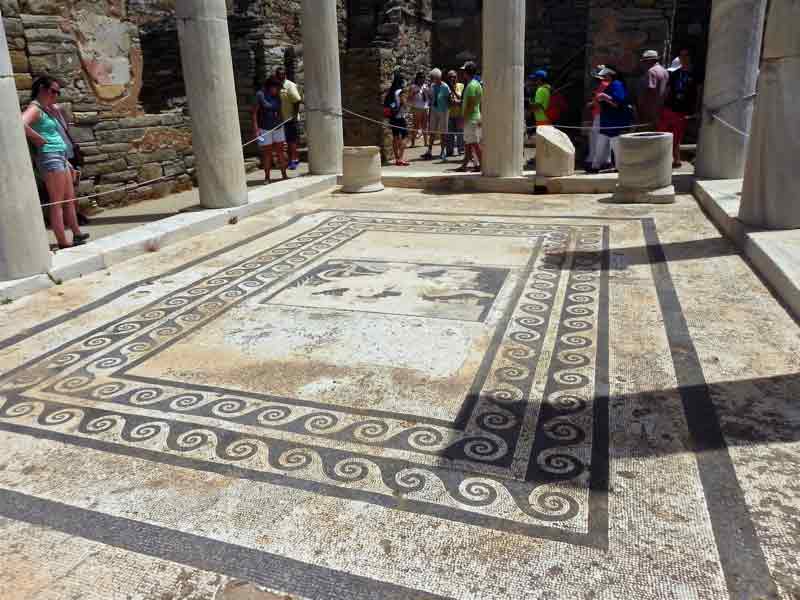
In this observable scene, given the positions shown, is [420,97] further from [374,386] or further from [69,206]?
[374,386]

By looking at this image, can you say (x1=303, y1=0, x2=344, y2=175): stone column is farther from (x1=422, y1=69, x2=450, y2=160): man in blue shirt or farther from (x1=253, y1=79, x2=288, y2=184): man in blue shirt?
(x1=422, y1=69, x2=450, y2=160): man in blue shirt

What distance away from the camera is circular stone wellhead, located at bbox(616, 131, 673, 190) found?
6773 mm

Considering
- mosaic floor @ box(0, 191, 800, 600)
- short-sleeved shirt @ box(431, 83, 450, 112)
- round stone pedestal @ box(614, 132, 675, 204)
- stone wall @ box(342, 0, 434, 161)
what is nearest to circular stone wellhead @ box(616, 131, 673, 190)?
round stone pedestal @ box(614, 132, 675, 204)

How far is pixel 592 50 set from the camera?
1161 centimetres

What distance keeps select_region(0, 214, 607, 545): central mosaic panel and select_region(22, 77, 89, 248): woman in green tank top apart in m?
1.83

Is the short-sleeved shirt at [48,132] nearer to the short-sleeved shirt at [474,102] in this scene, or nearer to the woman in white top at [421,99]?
the short-sleeved shirt at [474,102]

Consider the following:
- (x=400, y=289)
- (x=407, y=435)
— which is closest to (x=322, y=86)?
(x=400, y=289)

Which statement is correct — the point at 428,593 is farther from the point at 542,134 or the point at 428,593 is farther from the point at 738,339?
the point at 542,134

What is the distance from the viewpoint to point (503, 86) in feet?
25.3

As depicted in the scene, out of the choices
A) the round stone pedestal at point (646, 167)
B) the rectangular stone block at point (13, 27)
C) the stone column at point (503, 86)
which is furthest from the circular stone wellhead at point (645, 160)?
the rectangular stone block at point (13, 27)

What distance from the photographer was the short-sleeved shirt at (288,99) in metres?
9.46

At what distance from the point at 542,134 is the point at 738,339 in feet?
16.6

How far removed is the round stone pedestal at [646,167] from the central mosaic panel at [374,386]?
2.45 metres

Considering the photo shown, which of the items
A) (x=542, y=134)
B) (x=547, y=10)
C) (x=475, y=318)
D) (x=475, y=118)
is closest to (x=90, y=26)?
(x=475, y=118)
